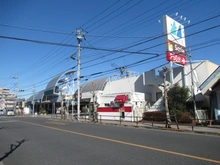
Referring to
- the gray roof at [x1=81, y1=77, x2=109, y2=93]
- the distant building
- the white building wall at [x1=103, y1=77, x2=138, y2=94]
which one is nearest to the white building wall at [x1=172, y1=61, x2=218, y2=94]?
the distant building

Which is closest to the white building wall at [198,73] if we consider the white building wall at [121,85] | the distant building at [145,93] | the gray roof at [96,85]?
the distant building at [145,93]

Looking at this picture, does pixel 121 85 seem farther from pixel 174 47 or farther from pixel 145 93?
pixel 174 47

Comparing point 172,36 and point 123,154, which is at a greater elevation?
point 172,36

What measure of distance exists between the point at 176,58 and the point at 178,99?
5370mm

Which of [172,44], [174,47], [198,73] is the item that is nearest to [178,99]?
[198,73]

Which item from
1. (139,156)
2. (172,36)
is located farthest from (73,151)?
(172,36)

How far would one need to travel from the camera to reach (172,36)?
83.8ft

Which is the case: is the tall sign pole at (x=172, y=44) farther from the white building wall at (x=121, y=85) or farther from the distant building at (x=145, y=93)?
the white building wall at (x=121, y=85)

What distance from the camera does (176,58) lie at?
25.2 m

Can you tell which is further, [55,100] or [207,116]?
[55,100]

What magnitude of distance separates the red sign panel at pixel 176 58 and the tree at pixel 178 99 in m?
3.58

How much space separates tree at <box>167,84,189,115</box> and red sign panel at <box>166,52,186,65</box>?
3.58m

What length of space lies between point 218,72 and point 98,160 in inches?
650

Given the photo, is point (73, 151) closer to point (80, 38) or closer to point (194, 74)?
point (194, 74)
